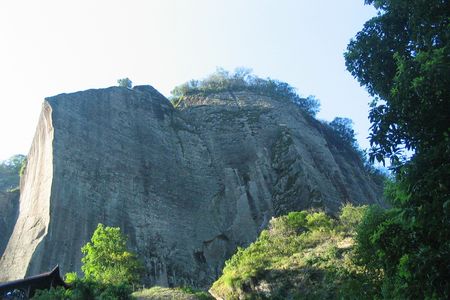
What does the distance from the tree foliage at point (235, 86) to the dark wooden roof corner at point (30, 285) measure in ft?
98.6

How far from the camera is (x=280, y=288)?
664 inches

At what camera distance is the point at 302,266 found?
57.1ft

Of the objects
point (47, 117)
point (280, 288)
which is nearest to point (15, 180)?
point (47, 117)

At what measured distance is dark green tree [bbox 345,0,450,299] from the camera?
6.25 meters

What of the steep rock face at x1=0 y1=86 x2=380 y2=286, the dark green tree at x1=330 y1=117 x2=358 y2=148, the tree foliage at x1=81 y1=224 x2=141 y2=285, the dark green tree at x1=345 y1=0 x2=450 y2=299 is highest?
the dark green tree at x1=330 y1=117 x2=358 y2=148

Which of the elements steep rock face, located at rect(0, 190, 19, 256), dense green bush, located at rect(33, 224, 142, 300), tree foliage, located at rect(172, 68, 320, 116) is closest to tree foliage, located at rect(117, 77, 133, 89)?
tree foliage, located at rect(172, 68, 320, 116)

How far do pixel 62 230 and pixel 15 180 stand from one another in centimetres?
2199

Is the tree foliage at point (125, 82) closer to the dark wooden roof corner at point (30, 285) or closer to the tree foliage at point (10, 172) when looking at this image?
the tree foliage at point (10, 172)

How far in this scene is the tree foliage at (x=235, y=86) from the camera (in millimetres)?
45406

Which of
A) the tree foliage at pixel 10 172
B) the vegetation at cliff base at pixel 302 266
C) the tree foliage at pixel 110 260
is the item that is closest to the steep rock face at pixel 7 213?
the tree foliage at pixel 10 172

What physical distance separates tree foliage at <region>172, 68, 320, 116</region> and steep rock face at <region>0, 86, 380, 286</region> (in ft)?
A: 13.0

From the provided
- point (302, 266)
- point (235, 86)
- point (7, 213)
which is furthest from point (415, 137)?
point (235, 86)

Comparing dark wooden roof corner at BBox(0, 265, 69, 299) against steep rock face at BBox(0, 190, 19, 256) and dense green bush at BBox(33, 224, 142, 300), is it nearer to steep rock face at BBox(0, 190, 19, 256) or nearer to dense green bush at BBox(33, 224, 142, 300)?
dense green bush at BBox(33, 224, 142, 300)

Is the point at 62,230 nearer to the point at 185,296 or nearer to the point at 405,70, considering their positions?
the point at 185,296
